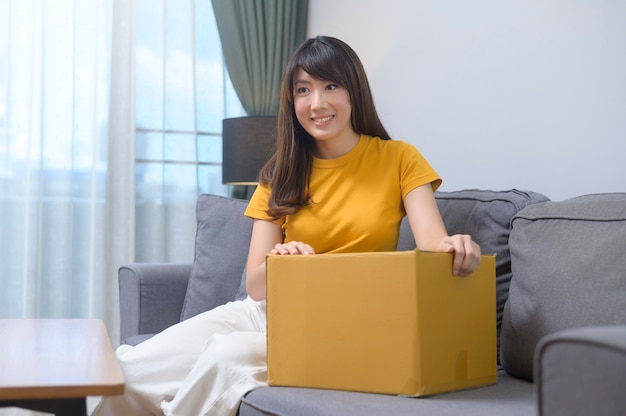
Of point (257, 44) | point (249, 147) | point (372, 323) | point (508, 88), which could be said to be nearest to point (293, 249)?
point (372, 323)

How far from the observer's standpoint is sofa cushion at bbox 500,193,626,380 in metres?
1.42

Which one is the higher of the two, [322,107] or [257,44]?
[257,44]

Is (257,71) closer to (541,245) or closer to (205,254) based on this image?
(205,254)

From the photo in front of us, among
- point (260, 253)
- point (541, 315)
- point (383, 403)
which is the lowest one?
point (383, 403)

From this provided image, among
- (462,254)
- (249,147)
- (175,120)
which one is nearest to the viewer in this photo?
(462,254)

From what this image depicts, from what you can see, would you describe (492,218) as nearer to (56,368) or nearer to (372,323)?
(372,323)

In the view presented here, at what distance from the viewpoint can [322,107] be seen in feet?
6.08

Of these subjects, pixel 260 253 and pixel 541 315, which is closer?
pixel 541 315

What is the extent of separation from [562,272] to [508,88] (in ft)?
3.21

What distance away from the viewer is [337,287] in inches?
55.6

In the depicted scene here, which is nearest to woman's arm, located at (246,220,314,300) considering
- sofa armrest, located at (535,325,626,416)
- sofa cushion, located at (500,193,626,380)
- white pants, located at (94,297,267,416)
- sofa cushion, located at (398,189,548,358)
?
white pants, located at (94,297,267,416)

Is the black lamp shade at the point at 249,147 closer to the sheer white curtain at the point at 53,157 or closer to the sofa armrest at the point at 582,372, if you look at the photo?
the sheer white curtain at the point at 53,157

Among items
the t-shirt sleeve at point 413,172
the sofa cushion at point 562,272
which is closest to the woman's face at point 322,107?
the t-shirt sleeve at point 413,172

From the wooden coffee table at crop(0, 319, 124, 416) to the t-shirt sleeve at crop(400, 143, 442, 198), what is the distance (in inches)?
29.2
